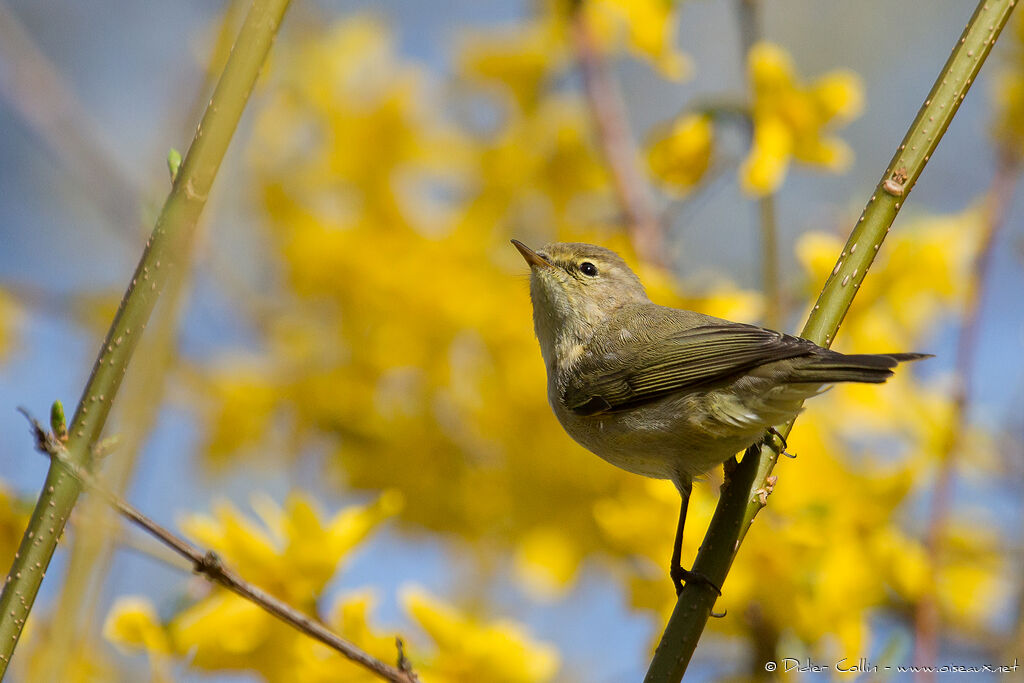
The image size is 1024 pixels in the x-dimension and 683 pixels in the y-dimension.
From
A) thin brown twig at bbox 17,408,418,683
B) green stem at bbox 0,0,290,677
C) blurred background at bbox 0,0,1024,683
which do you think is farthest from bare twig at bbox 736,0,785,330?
green stem at bbox 0,0,290,677

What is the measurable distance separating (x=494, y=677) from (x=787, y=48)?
5787 millimetres

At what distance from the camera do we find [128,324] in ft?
4.29

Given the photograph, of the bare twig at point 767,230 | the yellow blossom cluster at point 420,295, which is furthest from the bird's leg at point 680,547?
the bare twig at point 767,230

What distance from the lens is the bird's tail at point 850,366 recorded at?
1.94 m

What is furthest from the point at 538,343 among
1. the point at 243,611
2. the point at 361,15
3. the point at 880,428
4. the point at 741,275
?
the point at 741,275

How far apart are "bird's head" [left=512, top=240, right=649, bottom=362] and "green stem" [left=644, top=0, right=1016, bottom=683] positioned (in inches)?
46.2

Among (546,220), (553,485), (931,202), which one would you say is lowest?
(553,485)

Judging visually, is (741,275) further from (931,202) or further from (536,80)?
(536,80)

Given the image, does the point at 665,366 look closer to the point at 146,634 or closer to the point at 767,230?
the point at 767,230

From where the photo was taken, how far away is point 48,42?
7066 millimetres

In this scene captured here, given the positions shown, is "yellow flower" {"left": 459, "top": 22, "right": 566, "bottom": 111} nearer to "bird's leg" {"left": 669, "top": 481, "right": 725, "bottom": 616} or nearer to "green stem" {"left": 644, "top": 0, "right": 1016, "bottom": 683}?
"bird's leg" {"left": 669, "top": 481, "right": 725, "bottom": 616}

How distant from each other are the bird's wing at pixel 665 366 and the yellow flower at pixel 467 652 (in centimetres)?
65

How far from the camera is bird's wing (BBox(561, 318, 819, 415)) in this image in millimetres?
2357

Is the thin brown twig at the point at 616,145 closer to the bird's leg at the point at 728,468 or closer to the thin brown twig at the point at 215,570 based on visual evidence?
the bird's leg at the point at 728,468
